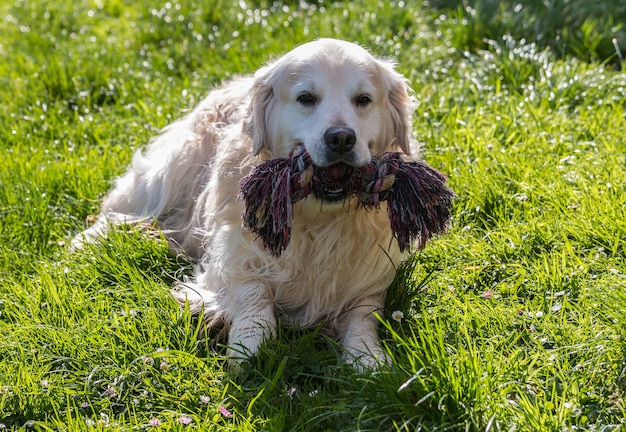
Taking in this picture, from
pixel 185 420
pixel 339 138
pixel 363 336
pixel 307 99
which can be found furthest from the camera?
pixel 307 99

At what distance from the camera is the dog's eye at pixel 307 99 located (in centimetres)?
353

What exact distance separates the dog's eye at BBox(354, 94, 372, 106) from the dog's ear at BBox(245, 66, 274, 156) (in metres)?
0.38

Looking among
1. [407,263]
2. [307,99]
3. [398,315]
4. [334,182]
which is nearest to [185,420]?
[398,315]

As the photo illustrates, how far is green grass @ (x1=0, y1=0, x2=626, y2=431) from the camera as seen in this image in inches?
118

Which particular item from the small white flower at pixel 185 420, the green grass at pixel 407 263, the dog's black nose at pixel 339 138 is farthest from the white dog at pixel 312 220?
the small white flower at pixel 185 420

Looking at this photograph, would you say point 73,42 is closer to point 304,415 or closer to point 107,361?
point 107,361

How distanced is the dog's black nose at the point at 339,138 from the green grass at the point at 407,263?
64 centimetres

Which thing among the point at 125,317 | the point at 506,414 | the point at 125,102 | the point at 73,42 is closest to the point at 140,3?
the point at 73,42

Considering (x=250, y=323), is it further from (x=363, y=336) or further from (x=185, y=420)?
(x=185, y=420)

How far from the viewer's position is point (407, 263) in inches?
146

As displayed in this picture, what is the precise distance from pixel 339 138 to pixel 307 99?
13.1 inches

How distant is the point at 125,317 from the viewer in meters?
3.55

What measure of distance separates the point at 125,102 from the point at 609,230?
3.25 m

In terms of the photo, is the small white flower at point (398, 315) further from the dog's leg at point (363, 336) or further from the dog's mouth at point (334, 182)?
the dog's mouth at point (334, 182)
